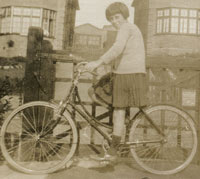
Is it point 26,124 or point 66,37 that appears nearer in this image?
point 26,124

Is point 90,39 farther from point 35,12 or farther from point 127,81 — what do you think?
point 127,81

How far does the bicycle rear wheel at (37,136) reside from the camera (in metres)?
2.27

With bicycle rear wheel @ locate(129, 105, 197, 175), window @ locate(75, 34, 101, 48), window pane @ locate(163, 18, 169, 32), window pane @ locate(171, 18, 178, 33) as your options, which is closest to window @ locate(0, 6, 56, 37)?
window @ locate(75, 34, 101, 48)

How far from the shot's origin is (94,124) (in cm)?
236

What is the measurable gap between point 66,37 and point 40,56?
42.8 feet

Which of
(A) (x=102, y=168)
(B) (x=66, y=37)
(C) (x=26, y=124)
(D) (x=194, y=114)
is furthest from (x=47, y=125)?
(B) (x=66, y=37)

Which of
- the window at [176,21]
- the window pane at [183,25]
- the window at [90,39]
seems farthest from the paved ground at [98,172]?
the window at [90,39]

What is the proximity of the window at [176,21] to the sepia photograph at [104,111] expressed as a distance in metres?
11.8

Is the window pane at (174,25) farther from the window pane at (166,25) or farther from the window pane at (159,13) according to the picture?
the window pane at (159,13)

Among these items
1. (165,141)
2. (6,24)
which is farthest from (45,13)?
(165,141)

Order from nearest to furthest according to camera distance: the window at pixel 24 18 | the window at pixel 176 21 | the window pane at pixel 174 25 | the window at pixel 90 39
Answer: the window at pixel 176 21, the window pane at pixel 174 25, the window at pixel 24 18, the window at pixel 90 39

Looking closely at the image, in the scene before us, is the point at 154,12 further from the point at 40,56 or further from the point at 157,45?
the point at 40,56

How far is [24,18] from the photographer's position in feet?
52.6

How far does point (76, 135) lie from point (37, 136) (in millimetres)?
372
